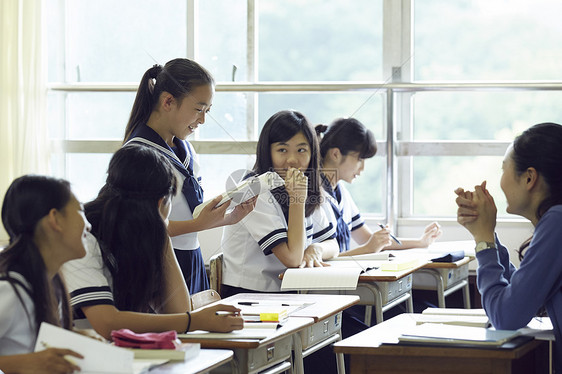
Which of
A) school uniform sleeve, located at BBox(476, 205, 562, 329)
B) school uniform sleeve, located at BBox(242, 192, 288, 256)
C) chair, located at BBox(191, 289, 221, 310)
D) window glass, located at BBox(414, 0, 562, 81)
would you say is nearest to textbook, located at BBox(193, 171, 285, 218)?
school uniform sleeve, located at BBox(242, 192, 288, 256)

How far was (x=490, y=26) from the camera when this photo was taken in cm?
437

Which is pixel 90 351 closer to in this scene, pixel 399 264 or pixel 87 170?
pixel 399 264

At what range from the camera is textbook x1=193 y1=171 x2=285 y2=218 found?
256 centimetres

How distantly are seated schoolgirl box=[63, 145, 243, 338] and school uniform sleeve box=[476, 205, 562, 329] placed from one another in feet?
2.08

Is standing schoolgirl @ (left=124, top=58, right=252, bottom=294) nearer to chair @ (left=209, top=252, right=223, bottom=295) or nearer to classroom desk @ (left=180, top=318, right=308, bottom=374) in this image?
chair @ (left=209, top=252, right=223, bottom=295)

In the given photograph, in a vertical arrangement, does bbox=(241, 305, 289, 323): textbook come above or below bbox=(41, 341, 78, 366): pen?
below

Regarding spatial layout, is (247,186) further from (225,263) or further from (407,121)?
(407,121)

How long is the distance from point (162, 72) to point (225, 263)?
0.90 metres

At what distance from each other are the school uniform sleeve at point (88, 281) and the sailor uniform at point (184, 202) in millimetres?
734

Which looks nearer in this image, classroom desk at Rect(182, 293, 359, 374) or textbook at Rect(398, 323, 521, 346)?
textbook at Rect(398, 323, 521, 346)

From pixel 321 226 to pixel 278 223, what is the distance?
1.46 ft

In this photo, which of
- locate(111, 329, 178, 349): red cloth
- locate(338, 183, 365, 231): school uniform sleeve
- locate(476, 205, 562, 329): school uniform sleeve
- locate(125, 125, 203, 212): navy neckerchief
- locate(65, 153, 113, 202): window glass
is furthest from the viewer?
locate(65, 153, 113, 202): window glass

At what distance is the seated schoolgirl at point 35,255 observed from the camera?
1429mm

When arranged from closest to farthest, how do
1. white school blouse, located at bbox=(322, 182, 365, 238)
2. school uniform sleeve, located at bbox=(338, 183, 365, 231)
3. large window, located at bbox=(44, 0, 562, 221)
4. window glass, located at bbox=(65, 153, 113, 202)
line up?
1. white school blouse, located at bbox=(322, 182, 365, 238)
2. school uniform sleeve, located at bbox=(338, 183, 365, 231)
3. large window, located at bbox=(44, 0, 562, 221)
4. window glass, located at bbox=(65, 153, 113, 202)
